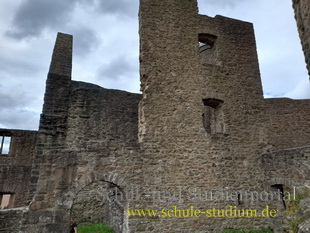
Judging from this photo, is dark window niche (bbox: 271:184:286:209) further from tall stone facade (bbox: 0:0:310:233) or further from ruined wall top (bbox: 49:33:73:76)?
ruined wall top (bbox: 49:33:73:76)

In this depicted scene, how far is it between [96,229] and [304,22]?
9.36m

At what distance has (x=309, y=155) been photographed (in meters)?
6.71

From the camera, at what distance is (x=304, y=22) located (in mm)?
3527

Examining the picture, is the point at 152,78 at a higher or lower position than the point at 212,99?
higher

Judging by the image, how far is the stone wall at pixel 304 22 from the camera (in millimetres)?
3398

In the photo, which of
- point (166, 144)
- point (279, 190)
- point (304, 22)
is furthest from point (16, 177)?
point (304, 22)

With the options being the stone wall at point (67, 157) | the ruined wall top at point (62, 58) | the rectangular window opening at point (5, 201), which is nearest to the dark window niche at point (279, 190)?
the stone wall at point (67, 157)

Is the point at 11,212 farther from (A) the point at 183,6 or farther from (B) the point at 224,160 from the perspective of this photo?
(A) the point at 183,6

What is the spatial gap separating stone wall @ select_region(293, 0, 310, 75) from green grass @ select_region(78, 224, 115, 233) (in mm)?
8464

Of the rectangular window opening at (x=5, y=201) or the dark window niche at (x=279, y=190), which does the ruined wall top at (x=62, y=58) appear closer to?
the rectangular window opening at (x=5, y=201)

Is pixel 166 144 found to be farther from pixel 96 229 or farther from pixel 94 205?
pixel 94 205

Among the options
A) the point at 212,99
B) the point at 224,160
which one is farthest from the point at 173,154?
the point at 212,99

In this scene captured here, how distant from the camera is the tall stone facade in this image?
6.41 meters

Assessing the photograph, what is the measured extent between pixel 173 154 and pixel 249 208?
341 centimetres
